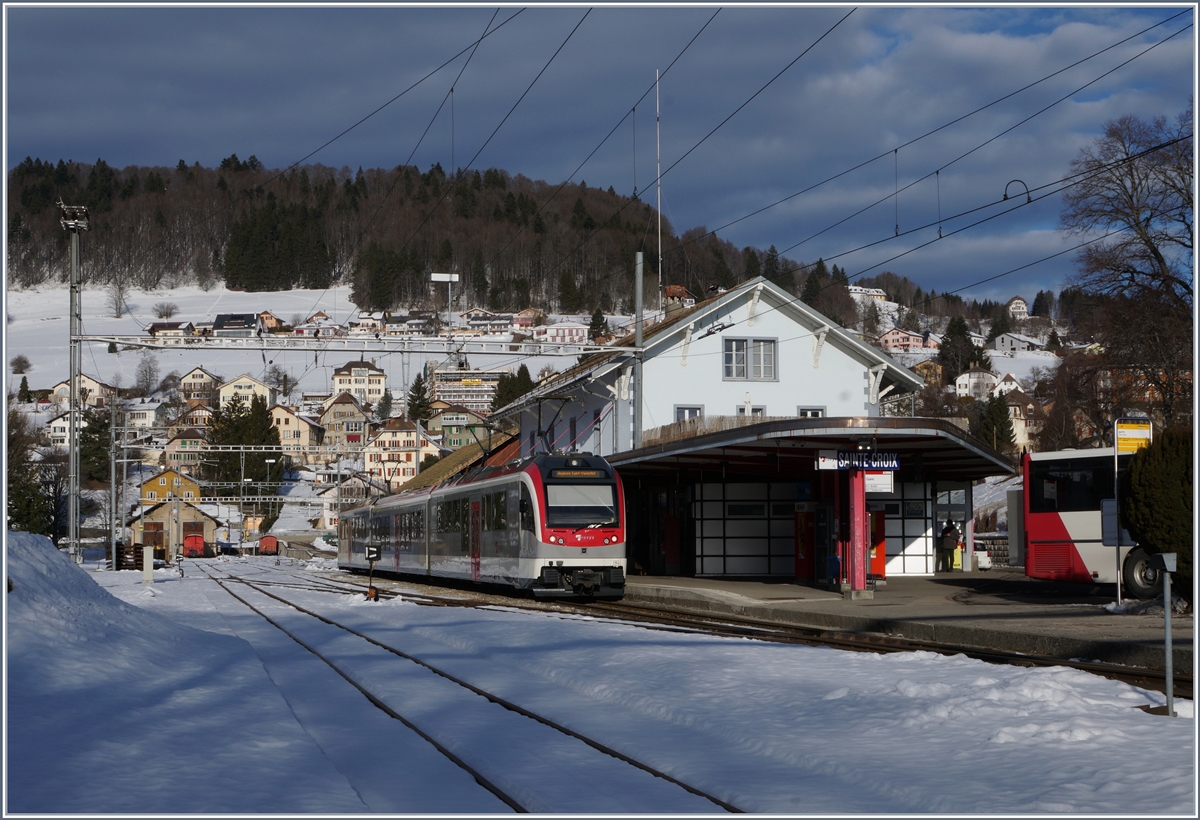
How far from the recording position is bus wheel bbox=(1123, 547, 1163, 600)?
2116cm

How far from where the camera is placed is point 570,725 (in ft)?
31.9

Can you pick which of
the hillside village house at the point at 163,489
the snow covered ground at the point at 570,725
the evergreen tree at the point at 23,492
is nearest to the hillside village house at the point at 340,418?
the hillside village house at the point at 163,489

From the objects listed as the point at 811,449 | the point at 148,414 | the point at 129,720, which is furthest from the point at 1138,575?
the point at 148,414

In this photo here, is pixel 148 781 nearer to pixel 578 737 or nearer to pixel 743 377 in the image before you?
pixel 578 737

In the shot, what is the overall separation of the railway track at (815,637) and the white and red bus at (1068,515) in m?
7.16

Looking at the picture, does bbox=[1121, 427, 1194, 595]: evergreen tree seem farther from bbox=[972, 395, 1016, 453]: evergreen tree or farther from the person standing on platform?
bbox=[972, 395, 1016, 453]: evergreen tree

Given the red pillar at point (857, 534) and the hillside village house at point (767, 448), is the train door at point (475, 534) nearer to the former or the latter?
the hillside village house at point (767, 448)

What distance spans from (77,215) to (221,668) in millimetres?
28056

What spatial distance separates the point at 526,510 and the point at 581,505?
1211 mm

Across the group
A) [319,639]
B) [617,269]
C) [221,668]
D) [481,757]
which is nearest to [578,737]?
[481,757]

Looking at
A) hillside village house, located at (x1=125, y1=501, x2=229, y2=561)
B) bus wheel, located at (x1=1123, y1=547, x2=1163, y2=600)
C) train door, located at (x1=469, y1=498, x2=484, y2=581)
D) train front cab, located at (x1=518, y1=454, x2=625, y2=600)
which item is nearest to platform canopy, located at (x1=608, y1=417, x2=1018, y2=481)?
train front cab, located at (x1=518, y1=454, x2=625, y2=600)

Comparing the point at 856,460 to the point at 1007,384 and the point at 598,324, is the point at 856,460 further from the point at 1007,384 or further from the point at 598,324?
the point at 598,324

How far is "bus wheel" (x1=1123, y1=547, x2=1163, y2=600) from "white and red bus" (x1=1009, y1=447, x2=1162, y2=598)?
1.71m

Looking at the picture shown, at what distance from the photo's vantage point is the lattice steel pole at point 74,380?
31344mm
